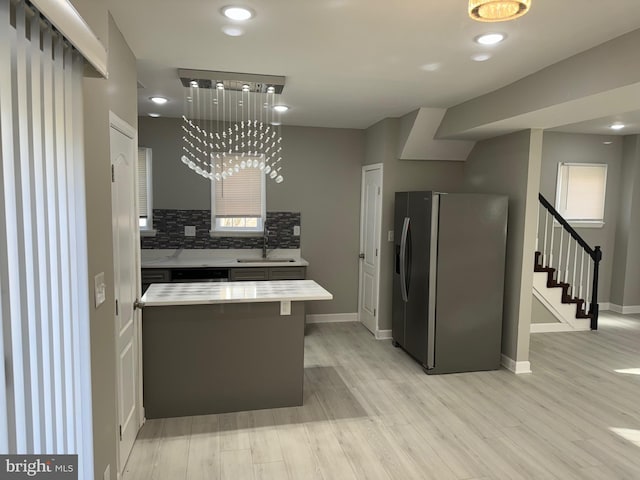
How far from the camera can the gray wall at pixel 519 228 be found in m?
4.01

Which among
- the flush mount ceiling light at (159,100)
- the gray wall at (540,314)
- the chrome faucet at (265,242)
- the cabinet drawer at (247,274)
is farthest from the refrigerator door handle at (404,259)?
the flush mount ceiling light at (159,100)

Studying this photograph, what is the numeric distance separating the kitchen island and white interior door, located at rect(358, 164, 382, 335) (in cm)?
200

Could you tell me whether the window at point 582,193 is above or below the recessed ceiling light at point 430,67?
below

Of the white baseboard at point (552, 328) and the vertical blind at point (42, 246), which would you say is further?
the white baseboard at point (552, 328)

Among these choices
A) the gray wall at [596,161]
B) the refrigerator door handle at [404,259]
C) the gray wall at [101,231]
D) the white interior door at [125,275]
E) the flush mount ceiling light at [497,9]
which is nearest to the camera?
the flush mount ceiling light at [497,9]

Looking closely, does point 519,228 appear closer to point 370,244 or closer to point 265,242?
point 370,244

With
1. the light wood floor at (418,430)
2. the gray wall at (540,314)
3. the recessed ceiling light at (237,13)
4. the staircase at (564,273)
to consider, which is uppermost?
the recessed ceiling light at (237,13)

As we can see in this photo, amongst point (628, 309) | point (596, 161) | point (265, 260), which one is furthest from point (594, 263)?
point (265, 260)

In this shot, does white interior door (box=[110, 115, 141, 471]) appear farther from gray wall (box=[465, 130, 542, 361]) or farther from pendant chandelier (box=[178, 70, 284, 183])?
gray wall (box=[465, 130, 542, 361])

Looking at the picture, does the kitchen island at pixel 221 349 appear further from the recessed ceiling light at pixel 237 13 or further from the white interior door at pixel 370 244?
the white interior door at pixel 370 244

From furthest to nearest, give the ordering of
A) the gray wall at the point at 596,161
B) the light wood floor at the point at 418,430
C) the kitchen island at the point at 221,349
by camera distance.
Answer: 1. the gray wall at the point at 596,161
2. the kitchen island at the point at 221,349
3. the light wood floor at the point at 418,430

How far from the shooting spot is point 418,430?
308 centimetres

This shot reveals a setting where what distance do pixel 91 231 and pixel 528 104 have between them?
313 centimetres

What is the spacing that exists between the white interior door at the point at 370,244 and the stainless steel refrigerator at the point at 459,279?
38.0 inches
